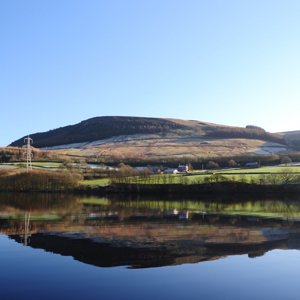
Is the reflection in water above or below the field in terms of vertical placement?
below

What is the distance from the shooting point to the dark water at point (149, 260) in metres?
17.7

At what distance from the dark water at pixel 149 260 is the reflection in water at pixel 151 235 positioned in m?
0.06

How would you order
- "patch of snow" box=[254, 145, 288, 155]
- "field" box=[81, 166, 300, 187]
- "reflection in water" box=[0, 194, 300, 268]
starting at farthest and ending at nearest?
1. "patch of snow" box=[254, 145, 288, 155]
2. "field" box=[81, 166, 300, 187]
3. "reflection in water" box=[0, 194, 300, 268]

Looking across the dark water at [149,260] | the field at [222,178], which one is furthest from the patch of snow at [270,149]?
the dark water at [149,260]

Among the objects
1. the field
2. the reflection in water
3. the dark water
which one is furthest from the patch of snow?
the dark water

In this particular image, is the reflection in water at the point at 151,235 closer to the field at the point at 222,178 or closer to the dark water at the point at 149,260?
the dark water at the point at 149,260

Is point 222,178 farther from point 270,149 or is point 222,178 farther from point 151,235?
point 270,149

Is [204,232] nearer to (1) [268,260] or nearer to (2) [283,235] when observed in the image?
(2) [283,235]

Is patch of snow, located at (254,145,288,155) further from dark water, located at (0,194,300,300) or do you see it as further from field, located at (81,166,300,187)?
A: dark water, located at (0,194,300,300)

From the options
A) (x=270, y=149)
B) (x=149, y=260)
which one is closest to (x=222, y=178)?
(x=149, y=260)

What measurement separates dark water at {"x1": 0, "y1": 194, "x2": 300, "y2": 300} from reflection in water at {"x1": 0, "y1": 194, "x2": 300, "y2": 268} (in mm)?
55

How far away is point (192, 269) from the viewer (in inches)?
835

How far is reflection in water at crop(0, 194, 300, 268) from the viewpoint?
949 inches

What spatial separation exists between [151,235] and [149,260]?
Answer: 801 centimetres
